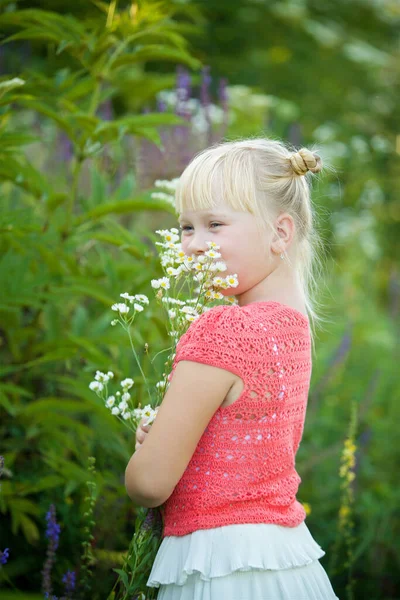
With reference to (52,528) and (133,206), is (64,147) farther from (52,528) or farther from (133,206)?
(52,528)

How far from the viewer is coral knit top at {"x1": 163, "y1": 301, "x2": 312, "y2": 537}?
61.3 inches

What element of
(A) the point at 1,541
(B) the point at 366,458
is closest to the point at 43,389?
A: (A) the point at 1,541

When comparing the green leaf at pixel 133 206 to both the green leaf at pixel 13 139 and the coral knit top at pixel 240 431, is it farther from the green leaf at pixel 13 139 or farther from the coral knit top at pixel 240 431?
the coral knit top at pixel 240 431

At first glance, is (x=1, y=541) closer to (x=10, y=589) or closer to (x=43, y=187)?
(x=10, y=589)

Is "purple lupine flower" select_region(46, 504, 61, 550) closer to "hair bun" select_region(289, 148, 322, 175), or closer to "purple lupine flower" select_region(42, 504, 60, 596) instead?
"purple lupine flower" select_region(42, 504, 60, 596)

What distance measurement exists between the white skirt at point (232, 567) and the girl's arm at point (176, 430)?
153mm

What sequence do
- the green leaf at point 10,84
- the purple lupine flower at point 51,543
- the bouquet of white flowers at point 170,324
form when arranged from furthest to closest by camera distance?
the purple lupine flower at point 51,543 < the green leaf at point 10,84 < the bouquet of white flowers at point 170,324

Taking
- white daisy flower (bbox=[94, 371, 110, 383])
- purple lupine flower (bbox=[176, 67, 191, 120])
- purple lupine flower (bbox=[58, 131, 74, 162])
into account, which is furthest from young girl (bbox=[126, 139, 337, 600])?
purple lupine flower (bbox=[58, 131, 74, 162])

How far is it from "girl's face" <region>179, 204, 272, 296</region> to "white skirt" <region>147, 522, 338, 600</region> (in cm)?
58

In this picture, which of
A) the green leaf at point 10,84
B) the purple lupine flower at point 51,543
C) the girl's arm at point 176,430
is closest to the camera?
the girl's arm at point 176,430

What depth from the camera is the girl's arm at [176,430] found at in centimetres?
149

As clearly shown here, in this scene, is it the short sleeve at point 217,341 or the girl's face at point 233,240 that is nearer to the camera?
the short sleeve at point 217,341

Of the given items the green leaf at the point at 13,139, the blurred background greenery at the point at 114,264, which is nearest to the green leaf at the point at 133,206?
the blurred background greenery at the point at 114,264

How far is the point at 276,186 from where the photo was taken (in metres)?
1.77
